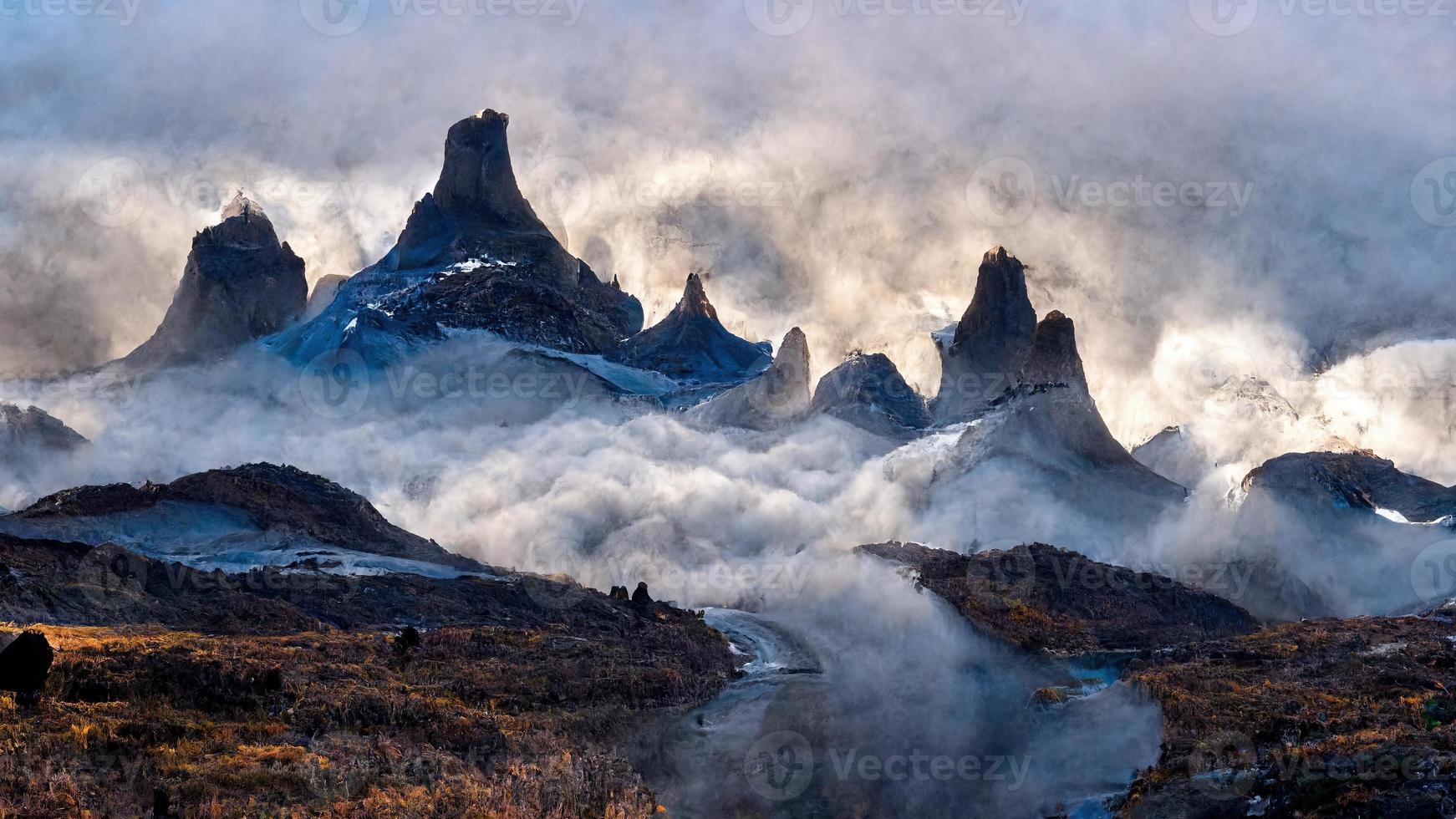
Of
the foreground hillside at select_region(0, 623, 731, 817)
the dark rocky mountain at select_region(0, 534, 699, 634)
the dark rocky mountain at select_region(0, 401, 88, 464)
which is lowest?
the foreground hillside at select_region(0, 623, 731, 817)

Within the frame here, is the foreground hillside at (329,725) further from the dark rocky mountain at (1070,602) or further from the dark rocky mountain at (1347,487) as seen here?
the dark rocky mountain at (1347,487)

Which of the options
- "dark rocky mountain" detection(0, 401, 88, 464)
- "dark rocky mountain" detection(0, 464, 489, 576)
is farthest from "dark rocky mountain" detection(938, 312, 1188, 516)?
"dark rocky mountain" detection(0, 401, 88, 464)

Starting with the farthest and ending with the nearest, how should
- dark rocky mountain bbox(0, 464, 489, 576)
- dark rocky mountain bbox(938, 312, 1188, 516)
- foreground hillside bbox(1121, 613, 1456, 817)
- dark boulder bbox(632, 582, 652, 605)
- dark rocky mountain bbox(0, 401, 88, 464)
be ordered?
dark rocky mountain bbox(0, 401, 88, 464) < dark rocky mountain bbox(938, 312, 1188, 516) < dark boulder bbox(632, 582, 652, 605) < dark rocky mountain bbox(0, 464, 489, 576) < foreground hillside bbox(1121, 613, 1456, 817)

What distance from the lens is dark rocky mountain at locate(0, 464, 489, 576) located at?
368ft

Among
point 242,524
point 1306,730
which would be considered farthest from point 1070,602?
point 242,524

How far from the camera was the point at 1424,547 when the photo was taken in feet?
505

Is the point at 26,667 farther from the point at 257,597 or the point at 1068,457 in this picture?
the point at 1068,457

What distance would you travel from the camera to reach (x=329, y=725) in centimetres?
6225

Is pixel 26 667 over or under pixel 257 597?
under

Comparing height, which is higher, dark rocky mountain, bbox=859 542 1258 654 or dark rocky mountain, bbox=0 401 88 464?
dark rocky mountain, bbox=0 401 88 464

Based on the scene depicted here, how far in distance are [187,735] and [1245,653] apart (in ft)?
223

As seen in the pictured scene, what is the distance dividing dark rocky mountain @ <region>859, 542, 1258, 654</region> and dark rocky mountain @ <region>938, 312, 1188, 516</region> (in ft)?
152

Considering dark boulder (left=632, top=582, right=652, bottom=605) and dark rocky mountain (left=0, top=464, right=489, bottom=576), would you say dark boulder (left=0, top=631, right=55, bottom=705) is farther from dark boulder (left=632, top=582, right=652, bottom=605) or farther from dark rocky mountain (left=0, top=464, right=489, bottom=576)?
dark boulder (left=632, top=582, right=652, bottom=605)

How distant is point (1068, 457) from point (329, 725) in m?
145
